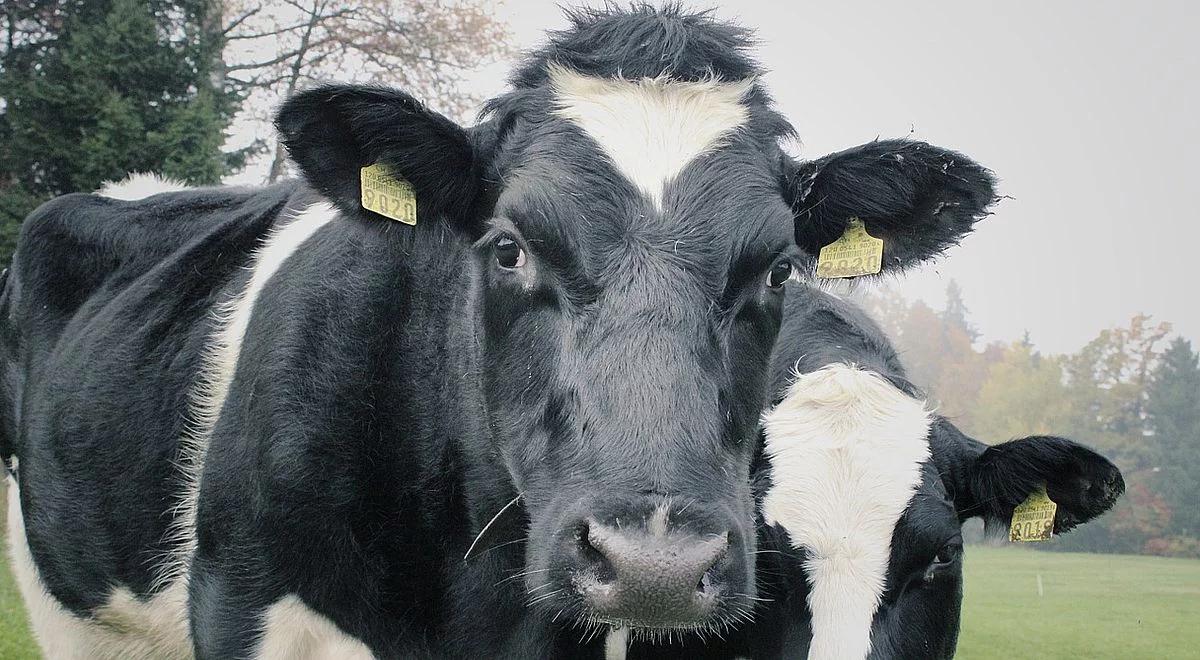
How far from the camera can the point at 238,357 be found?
418cm

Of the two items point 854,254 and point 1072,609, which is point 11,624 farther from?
point 1072,609

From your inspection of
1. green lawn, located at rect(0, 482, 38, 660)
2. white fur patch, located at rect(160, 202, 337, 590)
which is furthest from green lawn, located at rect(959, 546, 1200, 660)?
white fur patch, located at rect(160, 202, 337, 590)

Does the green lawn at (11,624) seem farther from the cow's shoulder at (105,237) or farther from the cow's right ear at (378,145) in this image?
the cow's right ear at (378,145)

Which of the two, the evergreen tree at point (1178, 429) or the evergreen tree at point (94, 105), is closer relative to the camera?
the evergreen tree at point (94, 105)

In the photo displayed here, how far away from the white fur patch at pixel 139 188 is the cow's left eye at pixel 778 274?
4581 mm

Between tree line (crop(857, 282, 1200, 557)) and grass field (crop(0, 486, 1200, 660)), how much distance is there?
1071 millimetres

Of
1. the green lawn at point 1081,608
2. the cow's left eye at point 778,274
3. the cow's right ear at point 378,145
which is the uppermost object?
the cow's right ear at point 378,145

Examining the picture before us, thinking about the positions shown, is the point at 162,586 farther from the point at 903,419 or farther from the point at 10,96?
the point at 10,96

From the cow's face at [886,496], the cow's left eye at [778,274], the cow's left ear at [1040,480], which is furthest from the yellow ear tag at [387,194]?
the cow's left ear at [1040,480]

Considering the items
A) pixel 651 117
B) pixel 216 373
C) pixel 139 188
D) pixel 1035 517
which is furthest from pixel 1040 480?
pixel 139 188

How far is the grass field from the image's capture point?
12.1 meters

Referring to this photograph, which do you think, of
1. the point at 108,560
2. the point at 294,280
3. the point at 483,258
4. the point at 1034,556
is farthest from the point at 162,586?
the point at 1034,556

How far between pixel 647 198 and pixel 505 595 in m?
1.52

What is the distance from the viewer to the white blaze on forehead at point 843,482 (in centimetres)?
390
